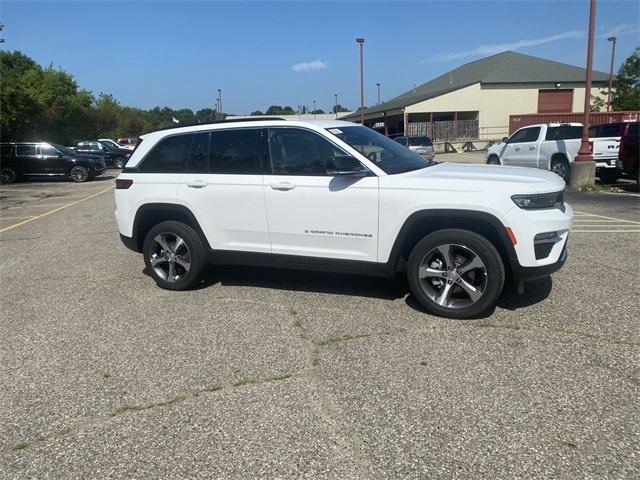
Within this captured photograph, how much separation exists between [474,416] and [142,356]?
8.36 ft

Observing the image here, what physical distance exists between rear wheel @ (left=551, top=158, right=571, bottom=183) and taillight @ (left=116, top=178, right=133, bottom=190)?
1261 centimetres

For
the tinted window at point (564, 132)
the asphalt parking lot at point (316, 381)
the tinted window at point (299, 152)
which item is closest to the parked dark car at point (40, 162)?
the asphalt parking lot at point (316, 381)

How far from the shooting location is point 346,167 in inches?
180

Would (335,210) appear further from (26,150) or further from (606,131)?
(26,150)

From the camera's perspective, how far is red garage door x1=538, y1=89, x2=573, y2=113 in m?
41.9

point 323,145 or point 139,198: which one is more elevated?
point 323,145

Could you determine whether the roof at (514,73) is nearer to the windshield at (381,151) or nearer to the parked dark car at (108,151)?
the parked dark car at (108,151)

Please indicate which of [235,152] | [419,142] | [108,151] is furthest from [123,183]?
[108,151]

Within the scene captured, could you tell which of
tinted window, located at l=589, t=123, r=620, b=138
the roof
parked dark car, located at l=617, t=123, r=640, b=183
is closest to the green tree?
the roof

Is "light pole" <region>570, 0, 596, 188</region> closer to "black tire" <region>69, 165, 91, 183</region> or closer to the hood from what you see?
the hood

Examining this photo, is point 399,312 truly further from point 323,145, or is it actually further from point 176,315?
point 176,315

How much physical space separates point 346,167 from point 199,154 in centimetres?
179

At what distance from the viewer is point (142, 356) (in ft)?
13.5

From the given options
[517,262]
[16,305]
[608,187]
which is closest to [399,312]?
[517,262]
